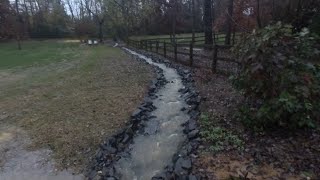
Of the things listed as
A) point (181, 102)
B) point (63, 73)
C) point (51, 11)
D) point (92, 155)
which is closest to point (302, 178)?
point (92, 155)

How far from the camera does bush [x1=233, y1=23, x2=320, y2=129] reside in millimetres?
5578

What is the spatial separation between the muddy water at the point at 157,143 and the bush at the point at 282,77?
5.30ft

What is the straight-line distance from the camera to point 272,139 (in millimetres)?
5723

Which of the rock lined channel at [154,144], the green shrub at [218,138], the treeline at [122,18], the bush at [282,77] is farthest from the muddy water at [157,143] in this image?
the treeline at [122,18]

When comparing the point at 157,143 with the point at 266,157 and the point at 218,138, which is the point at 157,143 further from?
the point at 266,157

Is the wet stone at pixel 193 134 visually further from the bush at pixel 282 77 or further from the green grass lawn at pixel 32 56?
the green grass lawn at pixel 32 56

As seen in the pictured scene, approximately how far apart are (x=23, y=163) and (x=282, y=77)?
494 cm

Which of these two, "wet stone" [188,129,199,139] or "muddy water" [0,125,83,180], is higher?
"wet stone" [188,129,199,139]

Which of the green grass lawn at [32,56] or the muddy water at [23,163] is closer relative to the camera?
the muddy water at [23,163]

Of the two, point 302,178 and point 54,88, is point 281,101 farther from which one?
point 54,88

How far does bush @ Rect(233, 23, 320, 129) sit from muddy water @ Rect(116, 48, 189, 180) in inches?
63.6

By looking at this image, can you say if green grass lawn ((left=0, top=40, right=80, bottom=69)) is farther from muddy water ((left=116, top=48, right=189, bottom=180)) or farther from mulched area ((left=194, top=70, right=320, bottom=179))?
mulched area ((left=194, top=70, right=320, bottom=179))

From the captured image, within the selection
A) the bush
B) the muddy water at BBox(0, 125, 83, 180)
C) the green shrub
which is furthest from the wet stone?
the muddy water at BBox(0, 125, 83, 180)

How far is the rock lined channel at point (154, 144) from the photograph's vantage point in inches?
211
